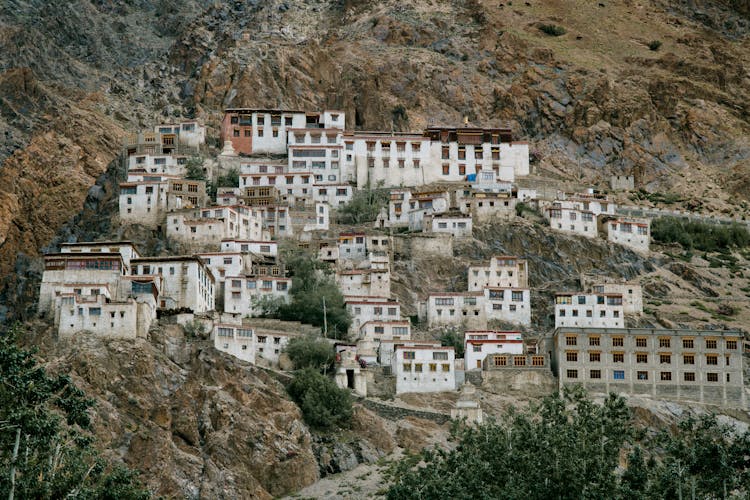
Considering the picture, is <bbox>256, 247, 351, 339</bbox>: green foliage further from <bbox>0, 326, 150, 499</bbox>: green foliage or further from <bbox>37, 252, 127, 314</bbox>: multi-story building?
<bbox>0, 326, 150, 499</bbox>: green foliage

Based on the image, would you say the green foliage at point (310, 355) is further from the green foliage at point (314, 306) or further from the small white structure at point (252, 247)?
the small white structure at point (252, 247)

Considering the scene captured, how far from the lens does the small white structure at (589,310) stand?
339 ft

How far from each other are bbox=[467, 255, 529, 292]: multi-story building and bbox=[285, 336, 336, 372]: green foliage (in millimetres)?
17299

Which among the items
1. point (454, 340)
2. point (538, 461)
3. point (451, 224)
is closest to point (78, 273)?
point (454, 340)

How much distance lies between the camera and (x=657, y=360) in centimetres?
9638

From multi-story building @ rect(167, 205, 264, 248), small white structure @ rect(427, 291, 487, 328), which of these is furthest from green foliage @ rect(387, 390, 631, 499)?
multi-story building @ rect(167, 205, 264, 248)

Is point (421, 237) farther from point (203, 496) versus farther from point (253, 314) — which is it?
point (203, 496)

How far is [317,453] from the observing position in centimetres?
8562

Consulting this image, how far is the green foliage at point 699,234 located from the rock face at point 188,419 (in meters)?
48.1

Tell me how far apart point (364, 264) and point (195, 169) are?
65.9 feet

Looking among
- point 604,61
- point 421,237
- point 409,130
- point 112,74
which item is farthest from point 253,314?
point 604,61

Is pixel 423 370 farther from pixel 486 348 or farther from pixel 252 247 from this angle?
pixel 252 247

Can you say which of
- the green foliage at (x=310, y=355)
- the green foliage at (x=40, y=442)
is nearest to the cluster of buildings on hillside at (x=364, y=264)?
the green foliage at (x=310, y=355)

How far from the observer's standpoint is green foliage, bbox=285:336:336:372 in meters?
94.0
